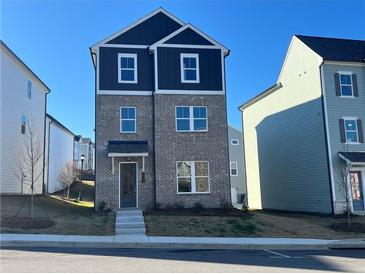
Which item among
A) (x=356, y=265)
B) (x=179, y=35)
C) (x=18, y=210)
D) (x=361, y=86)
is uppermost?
(x=179, y=35)

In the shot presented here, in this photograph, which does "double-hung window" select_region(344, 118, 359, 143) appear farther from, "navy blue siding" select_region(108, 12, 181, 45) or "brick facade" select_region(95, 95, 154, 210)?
"brick facade" select_region(95, 95, 154, 210)

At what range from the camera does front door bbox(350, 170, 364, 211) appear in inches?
988

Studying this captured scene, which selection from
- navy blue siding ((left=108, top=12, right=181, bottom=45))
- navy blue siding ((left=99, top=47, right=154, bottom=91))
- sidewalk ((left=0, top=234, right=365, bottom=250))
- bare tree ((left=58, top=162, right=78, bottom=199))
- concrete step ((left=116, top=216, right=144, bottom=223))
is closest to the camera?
sidewalk ((left=0, top=234, right=365, bottom=250))

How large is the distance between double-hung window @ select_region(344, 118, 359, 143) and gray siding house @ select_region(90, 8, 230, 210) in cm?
785

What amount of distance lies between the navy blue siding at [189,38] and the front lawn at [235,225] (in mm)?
9486

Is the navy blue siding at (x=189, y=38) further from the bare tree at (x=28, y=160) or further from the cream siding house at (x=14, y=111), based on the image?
the bare tree at (x=28, y=160)

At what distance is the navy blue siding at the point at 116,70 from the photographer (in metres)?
23.2

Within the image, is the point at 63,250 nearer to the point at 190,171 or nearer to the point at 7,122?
the point at 190,171

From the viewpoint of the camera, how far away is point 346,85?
1026 inches

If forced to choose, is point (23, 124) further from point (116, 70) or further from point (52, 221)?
point (52, 221)

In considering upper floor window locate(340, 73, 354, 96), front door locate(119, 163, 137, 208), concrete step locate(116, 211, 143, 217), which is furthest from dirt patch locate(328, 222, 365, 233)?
front door locate(119, 163, 137, 208)

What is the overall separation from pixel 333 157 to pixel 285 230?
8.10 metres

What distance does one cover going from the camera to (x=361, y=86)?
26.3 meters

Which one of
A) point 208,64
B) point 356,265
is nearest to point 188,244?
point 356,265
